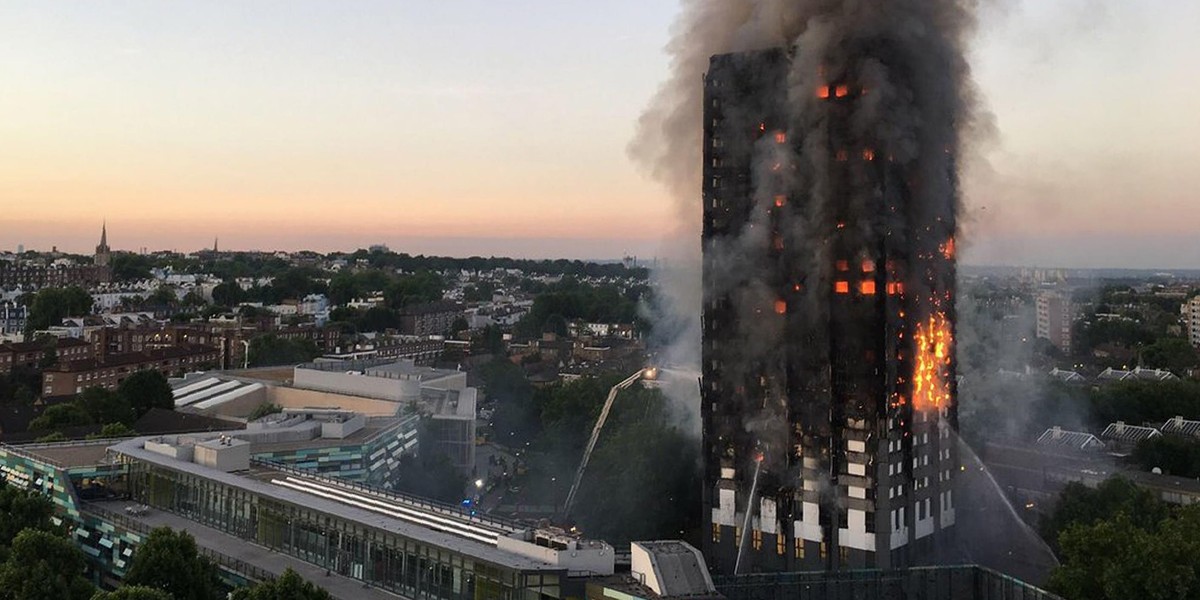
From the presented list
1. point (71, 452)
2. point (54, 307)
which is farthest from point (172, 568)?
point (54, 307)

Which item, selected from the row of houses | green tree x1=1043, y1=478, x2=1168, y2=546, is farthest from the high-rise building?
the row of houses

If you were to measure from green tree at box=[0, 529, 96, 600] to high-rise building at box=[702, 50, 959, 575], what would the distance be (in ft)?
84.0

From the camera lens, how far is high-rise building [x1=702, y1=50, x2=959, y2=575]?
44.2 meters

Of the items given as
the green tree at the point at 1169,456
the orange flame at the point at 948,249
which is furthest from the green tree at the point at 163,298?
the orange flame at the point at 948,249

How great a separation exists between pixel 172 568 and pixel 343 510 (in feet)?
17.1

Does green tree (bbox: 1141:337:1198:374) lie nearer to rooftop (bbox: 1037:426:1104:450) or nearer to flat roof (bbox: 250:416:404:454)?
rooftop (bbox: 1037:426:1104:450)

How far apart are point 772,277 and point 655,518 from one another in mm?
12888

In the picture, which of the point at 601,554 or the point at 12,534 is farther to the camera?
the point at 12,534

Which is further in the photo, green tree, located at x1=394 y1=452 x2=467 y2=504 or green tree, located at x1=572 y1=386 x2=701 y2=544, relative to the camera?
green tree, located at x1=394 y1=452 x2=467 y2=504

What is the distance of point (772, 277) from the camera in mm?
47219

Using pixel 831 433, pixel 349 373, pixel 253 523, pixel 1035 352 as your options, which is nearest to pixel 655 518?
pixel 831 433

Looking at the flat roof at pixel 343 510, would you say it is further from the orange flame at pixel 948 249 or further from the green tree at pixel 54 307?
the green tree at pixel 54 307

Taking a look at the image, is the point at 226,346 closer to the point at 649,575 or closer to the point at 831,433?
the point at 831,433

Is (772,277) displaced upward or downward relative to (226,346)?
upward
